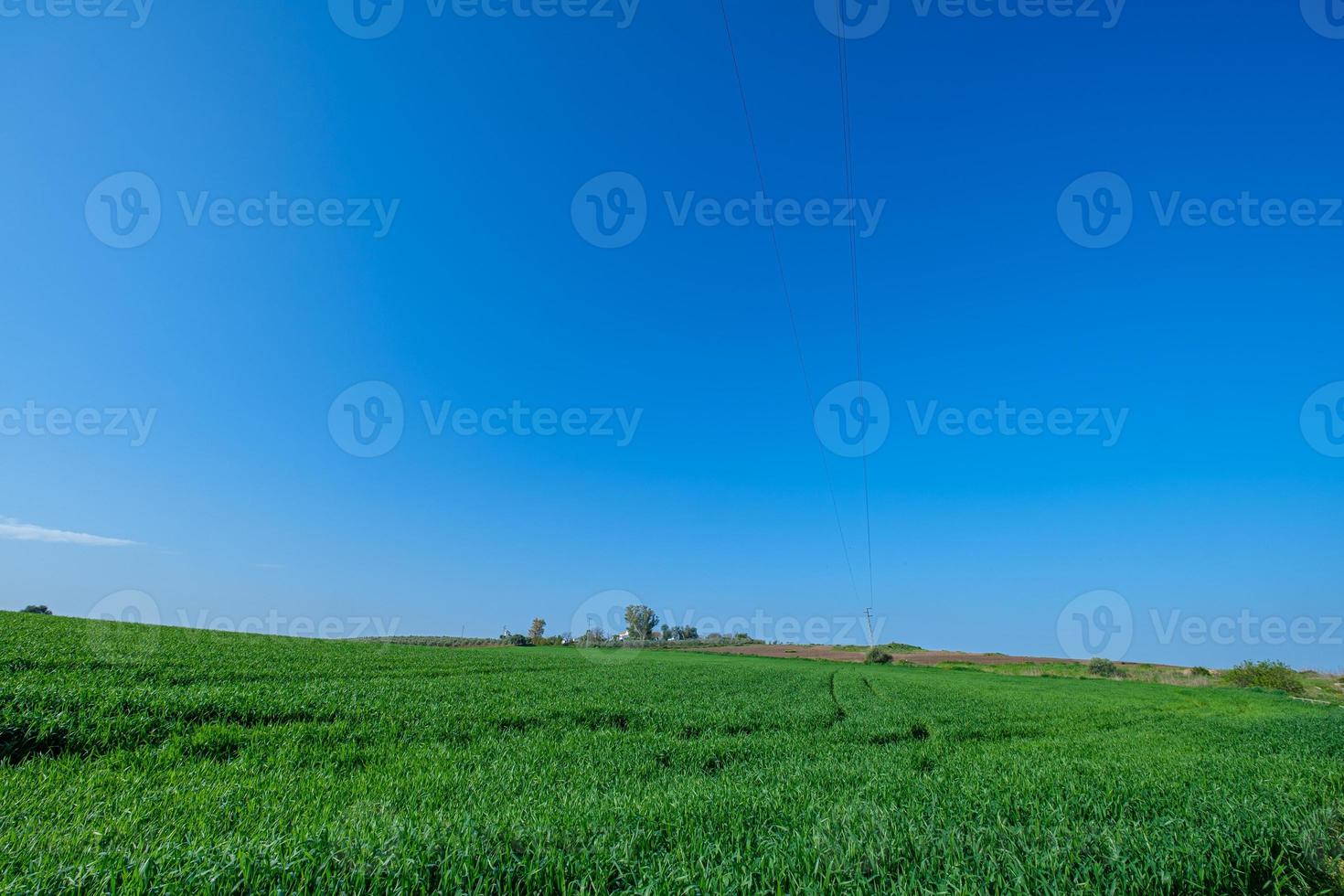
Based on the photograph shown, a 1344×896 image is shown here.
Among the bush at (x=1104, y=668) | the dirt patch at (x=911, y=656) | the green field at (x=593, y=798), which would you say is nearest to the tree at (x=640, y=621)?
the dirt patch at (x=911, y=656)

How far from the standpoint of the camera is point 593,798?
5637 mm

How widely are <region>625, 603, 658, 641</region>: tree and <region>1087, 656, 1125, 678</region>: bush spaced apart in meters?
82.6

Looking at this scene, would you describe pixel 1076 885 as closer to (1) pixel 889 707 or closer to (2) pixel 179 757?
(2) pixel 179 757

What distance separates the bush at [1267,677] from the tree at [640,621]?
96.9 meters

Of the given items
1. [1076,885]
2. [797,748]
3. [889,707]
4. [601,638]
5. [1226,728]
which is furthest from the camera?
[601,638]

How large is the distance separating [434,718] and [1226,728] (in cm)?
2472

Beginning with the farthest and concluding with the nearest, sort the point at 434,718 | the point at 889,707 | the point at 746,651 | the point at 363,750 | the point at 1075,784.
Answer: the point at 746,651 < the point at 889,707 < the point at 434,718 < the point at 363,750 < the point at 1075,784

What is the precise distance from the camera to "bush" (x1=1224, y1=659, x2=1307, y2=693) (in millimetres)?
58312

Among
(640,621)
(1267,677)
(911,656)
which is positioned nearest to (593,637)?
(640,621)

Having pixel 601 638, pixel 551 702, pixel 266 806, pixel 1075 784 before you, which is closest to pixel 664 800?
pixel 266 806

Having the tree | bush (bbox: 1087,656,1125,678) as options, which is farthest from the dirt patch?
the tree

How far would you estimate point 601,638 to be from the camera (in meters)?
112

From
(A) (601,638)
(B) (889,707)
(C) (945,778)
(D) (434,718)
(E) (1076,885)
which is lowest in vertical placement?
(A) (601,638)

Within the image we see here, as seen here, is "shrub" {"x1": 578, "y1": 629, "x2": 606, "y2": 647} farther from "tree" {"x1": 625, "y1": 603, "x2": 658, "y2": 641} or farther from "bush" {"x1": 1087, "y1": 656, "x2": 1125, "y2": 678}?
"bush" {"x1": 1087, "y1": 656, "x2": 1125, "y2": 678}
